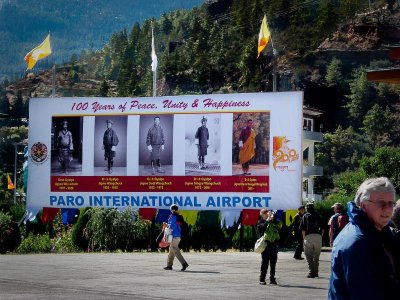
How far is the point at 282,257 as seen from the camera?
92.7 ft

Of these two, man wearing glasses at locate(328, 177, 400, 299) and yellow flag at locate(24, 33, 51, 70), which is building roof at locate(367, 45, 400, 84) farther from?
yellow flag at locate(24, 33, 51, 70)

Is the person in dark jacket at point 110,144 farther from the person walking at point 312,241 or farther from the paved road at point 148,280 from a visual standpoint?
the person walking at point 312,241

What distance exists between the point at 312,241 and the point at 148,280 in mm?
3366

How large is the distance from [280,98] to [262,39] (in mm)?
11604

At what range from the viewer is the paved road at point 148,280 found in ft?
52.6

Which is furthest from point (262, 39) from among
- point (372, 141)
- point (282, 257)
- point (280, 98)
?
point (372, 141)

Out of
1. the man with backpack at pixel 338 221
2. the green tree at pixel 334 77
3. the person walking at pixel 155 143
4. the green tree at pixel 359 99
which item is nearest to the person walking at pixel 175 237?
the man with backpack at pixel 338 221

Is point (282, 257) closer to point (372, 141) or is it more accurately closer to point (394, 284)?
point (394, 284)

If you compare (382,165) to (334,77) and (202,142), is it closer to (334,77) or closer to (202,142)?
(202,142)

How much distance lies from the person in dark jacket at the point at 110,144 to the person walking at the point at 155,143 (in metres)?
1.25

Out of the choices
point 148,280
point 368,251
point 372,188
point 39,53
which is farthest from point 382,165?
point 368,251

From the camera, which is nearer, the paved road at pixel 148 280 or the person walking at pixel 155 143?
the paved road at pixel 148 280

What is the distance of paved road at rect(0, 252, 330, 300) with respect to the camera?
16.0 metres

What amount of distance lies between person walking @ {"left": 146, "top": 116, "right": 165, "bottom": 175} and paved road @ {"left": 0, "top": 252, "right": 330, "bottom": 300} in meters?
8.41
